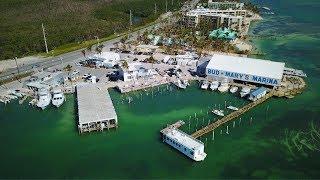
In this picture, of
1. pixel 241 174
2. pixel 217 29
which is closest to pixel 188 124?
pixel 241 174

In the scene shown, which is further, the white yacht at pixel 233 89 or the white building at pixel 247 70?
the white yacht at pixel 233 89

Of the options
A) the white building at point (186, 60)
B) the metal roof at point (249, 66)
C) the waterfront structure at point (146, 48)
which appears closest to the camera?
the metal roof at point (249, 66)

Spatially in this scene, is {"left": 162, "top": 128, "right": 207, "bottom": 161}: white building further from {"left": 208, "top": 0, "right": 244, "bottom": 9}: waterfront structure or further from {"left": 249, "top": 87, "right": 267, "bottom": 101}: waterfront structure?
{"left": 208, "top": 0, "right": 244, "bottom": 9}: waterfront structure

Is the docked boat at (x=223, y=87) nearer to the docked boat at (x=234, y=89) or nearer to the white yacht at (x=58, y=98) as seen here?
the docked boat at (x=234, y=89)

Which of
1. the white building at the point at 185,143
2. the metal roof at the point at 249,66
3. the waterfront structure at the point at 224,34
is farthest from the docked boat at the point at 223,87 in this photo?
the waterfront structure at the point at 224,34

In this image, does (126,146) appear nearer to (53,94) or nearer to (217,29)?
(53,94)

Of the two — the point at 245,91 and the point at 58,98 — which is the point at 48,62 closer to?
the point at 58,98
